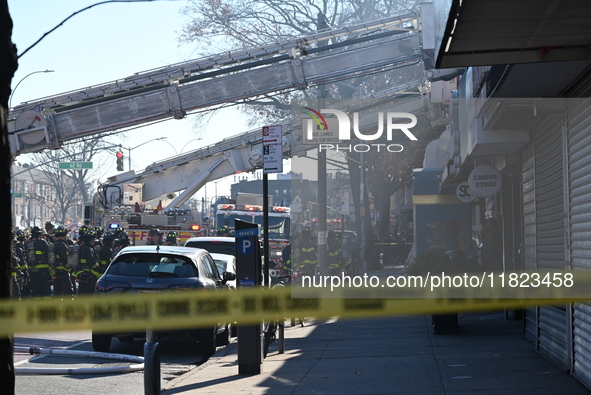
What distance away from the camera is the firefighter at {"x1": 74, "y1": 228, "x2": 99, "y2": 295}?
20906mm

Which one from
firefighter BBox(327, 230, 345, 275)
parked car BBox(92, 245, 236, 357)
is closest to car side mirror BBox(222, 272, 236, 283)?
parked car BBox(92, 245, 236, 357)

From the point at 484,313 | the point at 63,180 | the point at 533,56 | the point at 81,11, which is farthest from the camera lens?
the point at 63,180

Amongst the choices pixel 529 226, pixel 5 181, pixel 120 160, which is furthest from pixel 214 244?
pixel 120 160

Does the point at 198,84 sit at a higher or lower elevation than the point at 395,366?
higher

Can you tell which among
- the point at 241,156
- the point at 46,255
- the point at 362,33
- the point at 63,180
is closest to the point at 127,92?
the point at 46,255

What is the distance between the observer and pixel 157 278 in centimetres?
1315

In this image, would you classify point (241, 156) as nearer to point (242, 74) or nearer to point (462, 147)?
point (242, 74)

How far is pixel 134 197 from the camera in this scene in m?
28.7

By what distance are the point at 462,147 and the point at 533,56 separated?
10188 millimetres

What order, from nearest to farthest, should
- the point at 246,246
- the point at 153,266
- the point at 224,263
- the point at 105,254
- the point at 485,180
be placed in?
1. the point at 246,246
2. the point at 153,266
3. the point at 485,180
4. the point at 224,263
5. the point at 105,254

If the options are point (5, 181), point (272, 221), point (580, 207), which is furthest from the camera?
point (272, 221)

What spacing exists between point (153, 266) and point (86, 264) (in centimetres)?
801

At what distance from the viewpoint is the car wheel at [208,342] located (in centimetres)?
1311

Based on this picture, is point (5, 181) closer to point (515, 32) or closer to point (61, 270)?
point (515, 32)
